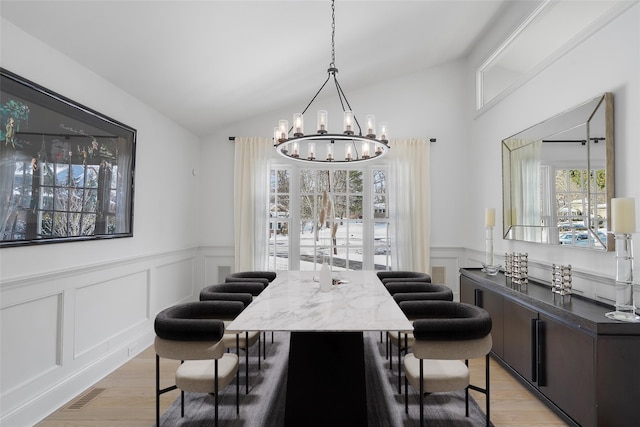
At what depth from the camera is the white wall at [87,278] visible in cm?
209

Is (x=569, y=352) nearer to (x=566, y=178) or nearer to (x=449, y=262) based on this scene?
(x=566, y=178)

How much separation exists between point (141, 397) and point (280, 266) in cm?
249

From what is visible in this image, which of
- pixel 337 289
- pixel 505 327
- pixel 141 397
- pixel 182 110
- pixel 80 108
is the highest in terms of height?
pixel 182 110

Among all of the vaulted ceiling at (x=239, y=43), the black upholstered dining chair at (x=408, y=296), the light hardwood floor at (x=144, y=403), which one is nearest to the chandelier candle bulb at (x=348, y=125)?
the vaulted ceiling at (x=239, y=43)

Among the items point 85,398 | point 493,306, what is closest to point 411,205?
point 493,306

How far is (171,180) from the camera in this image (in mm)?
4055

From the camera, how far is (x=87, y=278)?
268 centimetres

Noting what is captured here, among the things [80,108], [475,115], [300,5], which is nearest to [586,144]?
[475,115]

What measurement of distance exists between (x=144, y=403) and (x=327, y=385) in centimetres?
154

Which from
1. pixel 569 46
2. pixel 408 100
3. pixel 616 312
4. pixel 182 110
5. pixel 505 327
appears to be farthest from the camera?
pixel 408 100

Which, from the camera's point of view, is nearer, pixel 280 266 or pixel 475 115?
pixel 475 115

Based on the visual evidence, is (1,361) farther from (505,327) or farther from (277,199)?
(505,327)

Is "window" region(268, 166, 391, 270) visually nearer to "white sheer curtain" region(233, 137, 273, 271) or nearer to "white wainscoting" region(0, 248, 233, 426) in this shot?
"white sheer curtain" region(233, 137, 273, 271)

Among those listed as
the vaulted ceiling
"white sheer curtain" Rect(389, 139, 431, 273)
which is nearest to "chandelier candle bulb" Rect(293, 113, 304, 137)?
the vaulted ceiling
